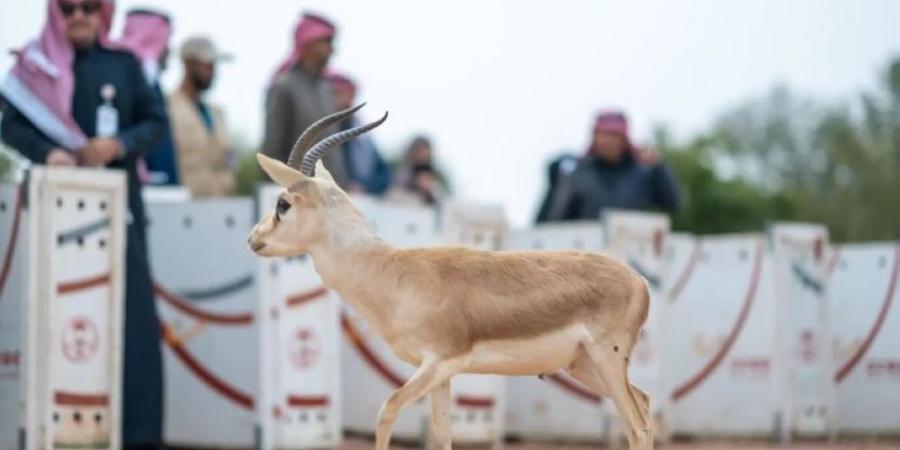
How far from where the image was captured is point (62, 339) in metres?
12.0

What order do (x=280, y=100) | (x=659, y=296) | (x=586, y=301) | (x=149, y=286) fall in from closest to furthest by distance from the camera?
(x=586, y=301) → (x=149, y=286) → (x=280, y=100) → (x=659, y=296)

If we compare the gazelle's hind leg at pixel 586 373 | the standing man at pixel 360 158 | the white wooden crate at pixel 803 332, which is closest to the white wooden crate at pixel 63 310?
the gazelle's hind leg at pixel 586 373

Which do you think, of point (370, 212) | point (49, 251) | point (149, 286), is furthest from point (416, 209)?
point (49, 251)

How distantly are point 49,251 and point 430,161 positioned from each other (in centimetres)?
683

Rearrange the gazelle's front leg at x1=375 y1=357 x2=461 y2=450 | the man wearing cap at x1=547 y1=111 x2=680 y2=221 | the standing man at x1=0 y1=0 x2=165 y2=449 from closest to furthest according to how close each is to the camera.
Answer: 1. the gazelle's front leg at x1=375 y1=357 x2=461 y2=450
2. the standing man at x1=0 y1=0 x2=165 y2=449
3. the man wearing cap at x1=547 y1=111 x2=680 y2=221

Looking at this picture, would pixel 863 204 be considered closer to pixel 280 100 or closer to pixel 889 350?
pixel 889 350

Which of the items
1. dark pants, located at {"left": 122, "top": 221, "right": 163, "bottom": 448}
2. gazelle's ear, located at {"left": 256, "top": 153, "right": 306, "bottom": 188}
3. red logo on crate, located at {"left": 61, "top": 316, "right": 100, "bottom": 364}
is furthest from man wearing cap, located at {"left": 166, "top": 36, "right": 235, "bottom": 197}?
gazelle's ear, located at {"left": 256, "top": 153, "right": 306, "bottom": 188}

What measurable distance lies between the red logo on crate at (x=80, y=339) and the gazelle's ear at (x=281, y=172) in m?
3.45

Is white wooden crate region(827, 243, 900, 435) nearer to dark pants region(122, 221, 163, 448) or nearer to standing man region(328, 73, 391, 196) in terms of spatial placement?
standing man region(328, 73, 391, 196)

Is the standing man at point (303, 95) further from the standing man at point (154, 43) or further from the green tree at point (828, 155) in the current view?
the green tree at point (828, 155)

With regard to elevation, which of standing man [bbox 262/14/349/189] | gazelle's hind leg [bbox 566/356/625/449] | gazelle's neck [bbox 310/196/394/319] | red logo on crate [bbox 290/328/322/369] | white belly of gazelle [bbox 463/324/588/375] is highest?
standing man [bbox 262/14/349/189]

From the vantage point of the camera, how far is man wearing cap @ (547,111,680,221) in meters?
17.4

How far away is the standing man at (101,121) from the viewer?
40.5 feet


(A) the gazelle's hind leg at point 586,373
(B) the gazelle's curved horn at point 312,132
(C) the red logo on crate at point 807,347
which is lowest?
(C) the red logo on crate at point 807,347
